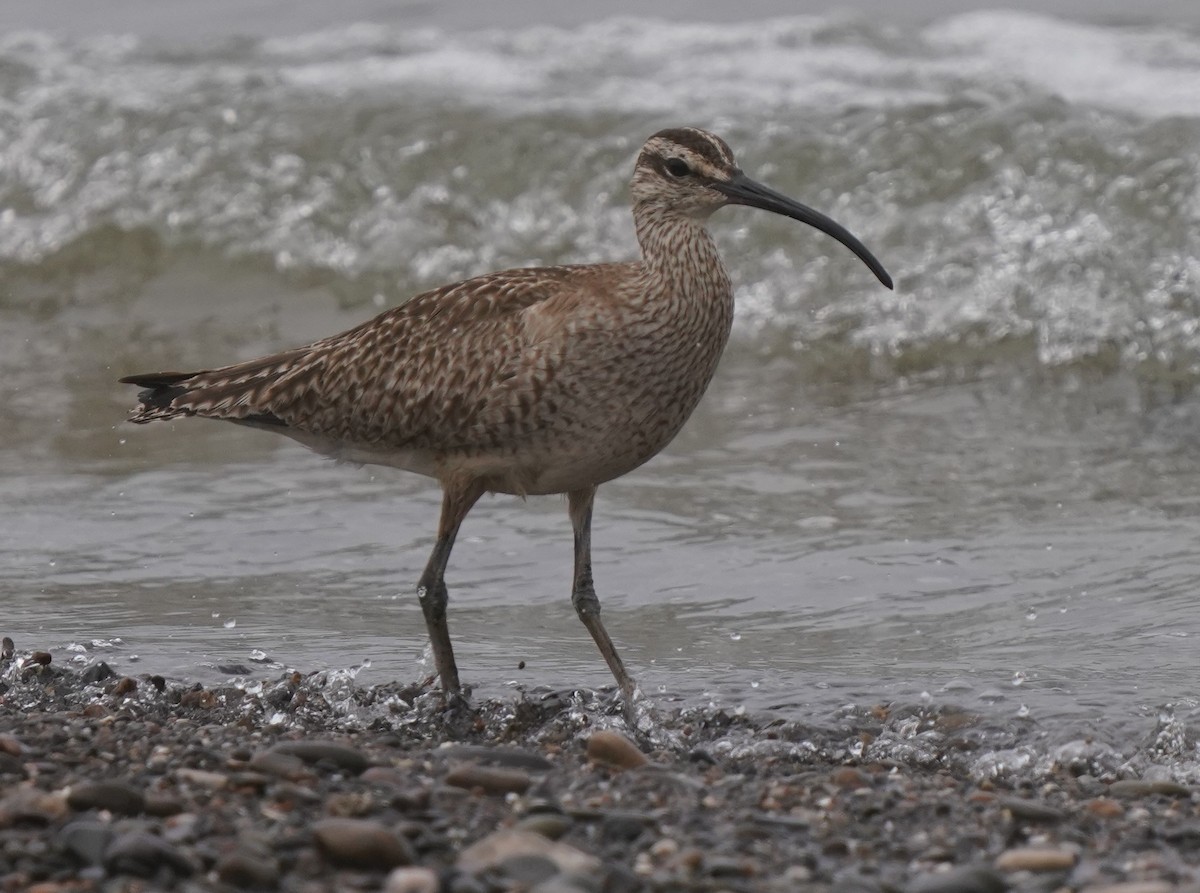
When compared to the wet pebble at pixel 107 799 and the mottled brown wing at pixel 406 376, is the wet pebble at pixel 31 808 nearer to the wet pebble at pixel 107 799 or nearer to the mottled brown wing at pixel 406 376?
the wet pebble at pixel 107 799

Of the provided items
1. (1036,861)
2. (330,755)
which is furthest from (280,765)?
(1036,861)

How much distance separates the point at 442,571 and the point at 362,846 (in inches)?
103

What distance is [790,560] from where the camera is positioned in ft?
26.0

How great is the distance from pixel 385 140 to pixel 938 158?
428 cm

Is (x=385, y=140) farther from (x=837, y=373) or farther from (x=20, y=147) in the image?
(x=837, y=373)

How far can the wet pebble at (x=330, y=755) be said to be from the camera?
4926 millimetres

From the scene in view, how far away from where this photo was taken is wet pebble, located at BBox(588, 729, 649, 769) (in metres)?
5.29

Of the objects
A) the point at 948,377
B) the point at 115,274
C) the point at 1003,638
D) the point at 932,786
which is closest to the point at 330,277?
the point at 115,274

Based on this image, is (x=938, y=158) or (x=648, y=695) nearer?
(x=648, y=695)

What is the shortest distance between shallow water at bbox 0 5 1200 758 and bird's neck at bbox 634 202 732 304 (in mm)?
1296

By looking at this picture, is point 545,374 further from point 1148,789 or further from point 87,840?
point 87,840

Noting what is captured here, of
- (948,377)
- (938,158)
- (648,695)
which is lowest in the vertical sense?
(648,695)

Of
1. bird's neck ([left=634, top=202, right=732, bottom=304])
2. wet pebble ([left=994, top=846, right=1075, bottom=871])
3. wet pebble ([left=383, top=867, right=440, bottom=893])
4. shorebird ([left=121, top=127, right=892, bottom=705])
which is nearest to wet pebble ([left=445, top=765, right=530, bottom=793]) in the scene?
wet pebble ([left=383, top=867, right=440, bottom=893])

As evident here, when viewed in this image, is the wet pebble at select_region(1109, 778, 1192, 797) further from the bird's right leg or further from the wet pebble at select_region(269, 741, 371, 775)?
the bird's right leg
